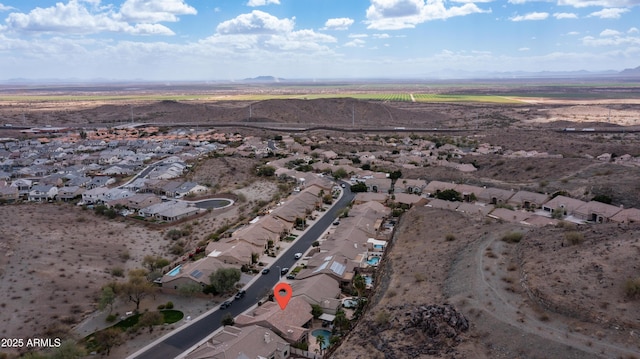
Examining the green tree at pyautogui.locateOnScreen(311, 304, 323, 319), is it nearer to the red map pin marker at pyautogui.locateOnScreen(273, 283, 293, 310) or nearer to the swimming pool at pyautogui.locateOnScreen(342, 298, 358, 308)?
the red map pin marker at pyautogui.locateOnScreen(273, 283, 293, 310)

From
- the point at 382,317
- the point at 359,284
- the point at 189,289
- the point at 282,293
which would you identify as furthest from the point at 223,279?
the point at 382,317

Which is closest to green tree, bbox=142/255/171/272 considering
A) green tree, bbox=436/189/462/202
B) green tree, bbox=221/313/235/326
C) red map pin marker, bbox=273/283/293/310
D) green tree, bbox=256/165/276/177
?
red map pin marker, bbox=273/283/293/310

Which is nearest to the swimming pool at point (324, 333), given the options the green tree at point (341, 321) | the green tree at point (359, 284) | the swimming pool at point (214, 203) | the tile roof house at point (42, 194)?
the green tree at point (341, 321)

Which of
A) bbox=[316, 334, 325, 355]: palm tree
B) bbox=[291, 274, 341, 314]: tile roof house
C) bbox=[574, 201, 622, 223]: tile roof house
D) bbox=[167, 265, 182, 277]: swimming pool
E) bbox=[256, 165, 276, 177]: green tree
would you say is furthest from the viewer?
bbox=[256, 165, 276, 177]: green tree

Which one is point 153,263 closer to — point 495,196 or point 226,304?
point 226,304

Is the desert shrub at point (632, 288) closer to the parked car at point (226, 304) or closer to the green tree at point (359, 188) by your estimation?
the parked car at point (226, 304)

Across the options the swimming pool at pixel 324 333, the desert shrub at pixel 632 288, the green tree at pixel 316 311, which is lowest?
the swimming pool at pixel 324 333
